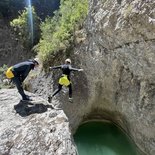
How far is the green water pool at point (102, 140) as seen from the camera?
13.0 meters

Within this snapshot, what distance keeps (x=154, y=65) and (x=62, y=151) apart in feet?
16.9

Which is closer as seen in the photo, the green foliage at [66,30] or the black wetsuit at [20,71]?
the black wetsuit at [20,71]

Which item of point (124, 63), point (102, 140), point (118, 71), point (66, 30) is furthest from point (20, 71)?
point (102, 140)

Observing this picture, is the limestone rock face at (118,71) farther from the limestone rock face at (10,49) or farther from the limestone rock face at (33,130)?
the limestone rock face at (10,49)

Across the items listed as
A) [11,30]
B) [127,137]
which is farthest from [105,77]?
[11,30]

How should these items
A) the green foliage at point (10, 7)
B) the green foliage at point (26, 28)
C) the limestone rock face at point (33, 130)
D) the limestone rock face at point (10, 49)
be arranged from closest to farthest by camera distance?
the limestone rock face at point (33, 130) → the green foliage at point (26, 28) → the limestone rock face at point (10, 49) → the green foliage at point (10, 7)

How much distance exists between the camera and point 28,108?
7910 millimetres

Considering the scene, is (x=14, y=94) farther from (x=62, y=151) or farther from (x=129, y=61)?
(x=129, y=61)

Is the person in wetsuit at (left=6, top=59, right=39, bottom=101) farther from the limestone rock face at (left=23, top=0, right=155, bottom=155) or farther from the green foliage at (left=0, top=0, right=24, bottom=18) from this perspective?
the green foliage at (left=0, top=0, right=24, bottom=18)

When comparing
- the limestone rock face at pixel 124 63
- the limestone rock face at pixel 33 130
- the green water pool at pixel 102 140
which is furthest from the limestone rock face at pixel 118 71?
the limestone rock face at pixel 33 130

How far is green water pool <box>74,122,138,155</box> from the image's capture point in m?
13.0

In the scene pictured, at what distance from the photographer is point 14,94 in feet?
29.2

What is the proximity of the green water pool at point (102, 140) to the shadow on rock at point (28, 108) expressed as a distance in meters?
5.44

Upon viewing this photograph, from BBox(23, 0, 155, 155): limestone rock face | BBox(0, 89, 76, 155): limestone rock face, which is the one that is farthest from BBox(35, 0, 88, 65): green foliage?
BBox(0, 89, 76, 155): limestone rock face
